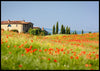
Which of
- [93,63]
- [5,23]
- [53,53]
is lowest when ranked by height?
[93,63]

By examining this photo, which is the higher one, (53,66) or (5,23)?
(5,23)

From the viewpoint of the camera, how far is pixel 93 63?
17.0ft

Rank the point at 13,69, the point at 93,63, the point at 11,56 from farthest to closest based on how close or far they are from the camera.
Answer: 1. the point at 93,63
2. the point at 11,56
3. the point at 13,69

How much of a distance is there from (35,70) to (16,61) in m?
0.80

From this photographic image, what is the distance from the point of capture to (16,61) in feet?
14.1

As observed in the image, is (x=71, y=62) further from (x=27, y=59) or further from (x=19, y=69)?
(x=19, y=69)

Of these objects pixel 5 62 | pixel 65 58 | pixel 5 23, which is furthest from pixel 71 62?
pixel 5 23

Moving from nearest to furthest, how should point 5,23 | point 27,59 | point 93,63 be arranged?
point 27,59, point 93,63, point 5,23

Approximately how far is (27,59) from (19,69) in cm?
69

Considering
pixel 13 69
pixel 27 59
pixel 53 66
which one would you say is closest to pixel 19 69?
pixel 13 69

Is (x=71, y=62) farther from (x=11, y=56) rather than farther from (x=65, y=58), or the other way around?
(x=11, y=56)

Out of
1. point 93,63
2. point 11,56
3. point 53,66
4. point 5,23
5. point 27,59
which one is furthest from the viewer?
point 5,23

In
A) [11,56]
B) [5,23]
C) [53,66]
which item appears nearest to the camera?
[53,66]

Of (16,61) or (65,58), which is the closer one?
(16,61)
